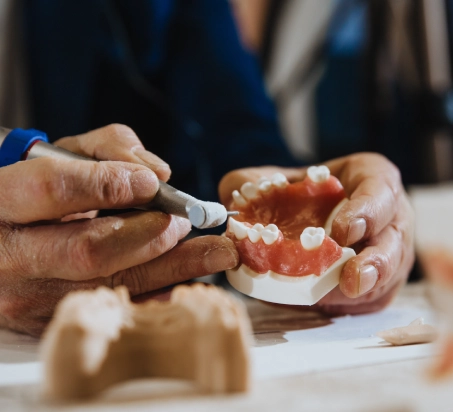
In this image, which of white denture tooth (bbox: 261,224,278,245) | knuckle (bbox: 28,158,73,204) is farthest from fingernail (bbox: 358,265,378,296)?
knuckle (bbox: 28,158,73,204)

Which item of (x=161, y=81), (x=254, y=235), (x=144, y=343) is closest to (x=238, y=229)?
(x=254, y=235)

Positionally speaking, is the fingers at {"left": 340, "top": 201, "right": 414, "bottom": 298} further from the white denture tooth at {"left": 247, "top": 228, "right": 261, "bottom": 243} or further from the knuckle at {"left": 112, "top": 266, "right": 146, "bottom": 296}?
the knuckle at {"left": 112, "top": 266, "right": 146, "bottom": 296}

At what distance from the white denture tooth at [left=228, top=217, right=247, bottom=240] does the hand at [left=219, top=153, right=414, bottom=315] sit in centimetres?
11

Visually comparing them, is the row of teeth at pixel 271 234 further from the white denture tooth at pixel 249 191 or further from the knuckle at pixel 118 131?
the knuckle at pixel 118 131

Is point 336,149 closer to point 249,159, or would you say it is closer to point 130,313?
point 249,159

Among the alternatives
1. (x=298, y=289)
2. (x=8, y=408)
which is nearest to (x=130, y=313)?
Answer: (x=8, y=408)

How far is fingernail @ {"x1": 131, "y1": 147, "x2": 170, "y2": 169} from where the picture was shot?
707mm

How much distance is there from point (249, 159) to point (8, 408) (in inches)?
38.0

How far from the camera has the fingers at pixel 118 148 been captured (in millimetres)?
710

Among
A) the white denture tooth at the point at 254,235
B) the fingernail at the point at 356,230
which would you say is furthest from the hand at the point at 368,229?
the white denture tooth at the point at 254,235

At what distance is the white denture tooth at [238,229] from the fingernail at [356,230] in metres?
0.13

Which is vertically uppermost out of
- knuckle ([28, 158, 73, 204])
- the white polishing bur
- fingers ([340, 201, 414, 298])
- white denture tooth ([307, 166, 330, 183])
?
knuckle ([28, 158, 73, 204])

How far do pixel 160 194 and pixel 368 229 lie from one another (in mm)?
270

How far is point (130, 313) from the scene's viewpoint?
502 mm
